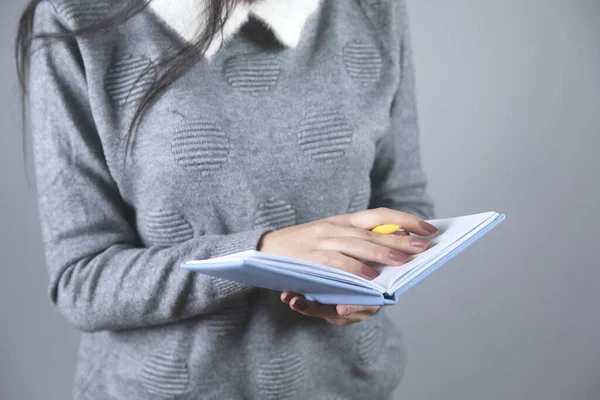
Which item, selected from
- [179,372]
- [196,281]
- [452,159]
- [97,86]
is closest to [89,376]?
[179,372]

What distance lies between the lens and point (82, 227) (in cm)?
75

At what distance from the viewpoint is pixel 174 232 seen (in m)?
0.78

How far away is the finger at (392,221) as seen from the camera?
660mm

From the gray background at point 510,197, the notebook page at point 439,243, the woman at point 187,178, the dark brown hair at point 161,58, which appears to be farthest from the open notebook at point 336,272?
the gray background at point 510,197

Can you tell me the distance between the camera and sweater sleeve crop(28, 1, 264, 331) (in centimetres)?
72

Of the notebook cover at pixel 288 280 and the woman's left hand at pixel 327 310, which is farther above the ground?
the notebook cover at pixel 288 280

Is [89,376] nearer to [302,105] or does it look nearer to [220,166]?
[220,166]

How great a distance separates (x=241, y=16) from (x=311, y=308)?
0.41m

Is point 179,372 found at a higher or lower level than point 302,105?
lower

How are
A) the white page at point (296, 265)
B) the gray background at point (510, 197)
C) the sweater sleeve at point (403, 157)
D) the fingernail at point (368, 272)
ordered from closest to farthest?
the white page at point (296, 265) → the fingernail at point (368, 272) → the sweater sleeve at point (403, 157) → the gray background at point (510, 197)

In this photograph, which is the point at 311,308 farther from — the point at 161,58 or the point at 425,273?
the point at 161,58

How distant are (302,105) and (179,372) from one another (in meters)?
0.38

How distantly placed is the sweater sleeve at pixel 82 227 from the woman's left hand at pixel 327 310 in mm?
96

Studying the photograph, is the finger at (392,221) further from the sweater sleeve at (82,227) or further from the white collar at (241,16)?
the white collar at (241,16)
